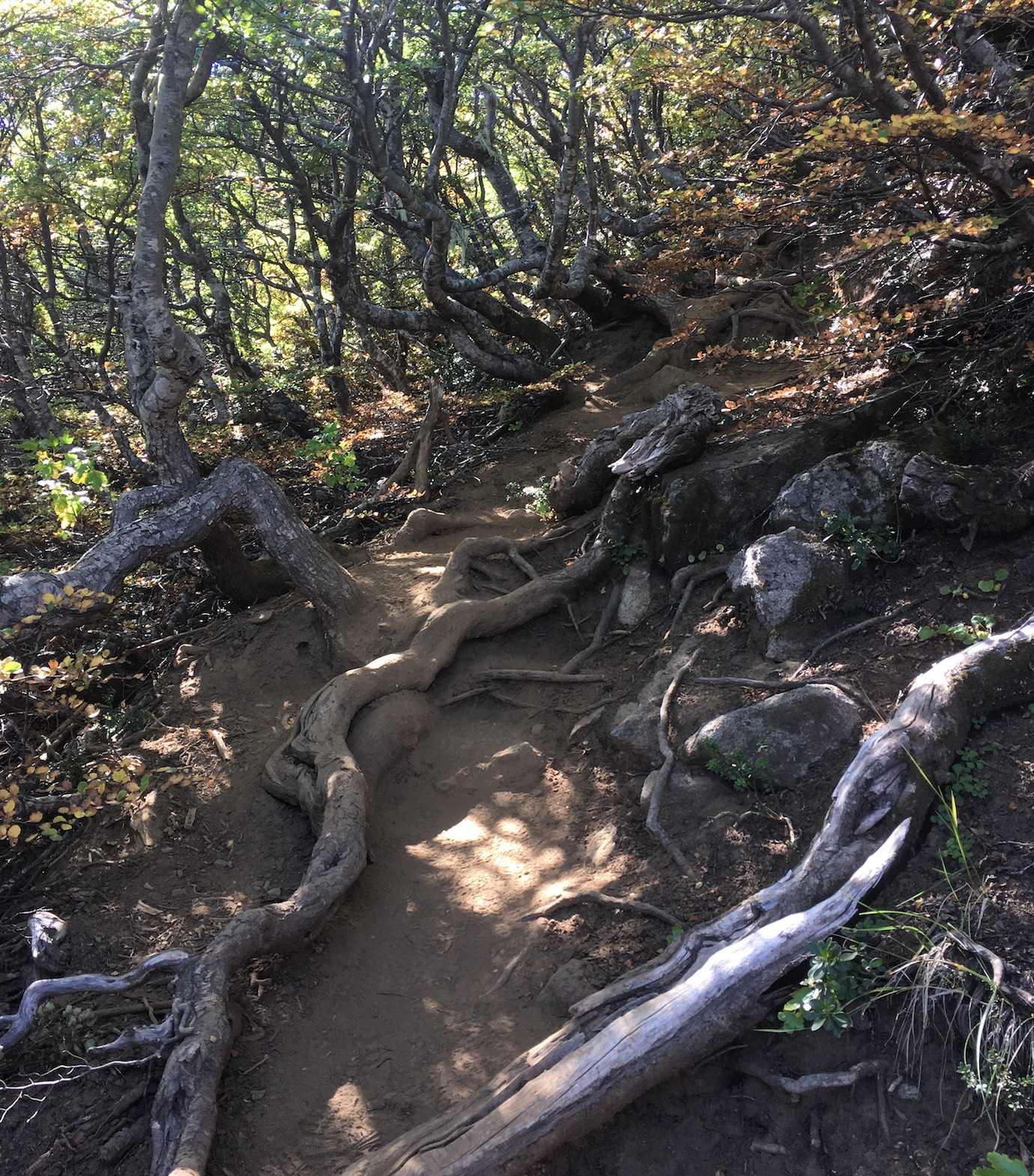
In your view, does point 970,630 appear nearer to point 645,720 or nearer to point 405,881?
point 645,720

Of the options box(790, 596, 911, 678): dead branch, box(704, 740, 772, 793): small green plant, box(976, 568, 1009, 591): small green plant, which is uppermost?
box(790, 596, 911, 678): dead branch

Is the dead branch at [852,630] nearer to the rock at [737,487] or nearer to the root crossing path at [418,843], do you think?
the root crossing path at [418,843]

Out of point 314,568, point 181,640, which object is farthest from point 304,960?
point 181,640

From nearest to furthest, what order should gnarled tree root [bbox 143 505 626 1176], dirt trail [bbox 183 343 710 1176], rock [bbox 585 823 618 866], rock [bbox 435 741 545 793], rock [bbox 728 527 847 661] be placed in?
gnarled tree root [bbox 143 505 626 1176] < dirt trail [bbox 183 343 710 1176] < rock [bbox 585 823 618 866] < rock [bbox 728 527 847 661] < rock [bbox 435 741 545 793]

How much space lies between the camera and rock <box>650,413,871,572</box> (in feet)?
20.7

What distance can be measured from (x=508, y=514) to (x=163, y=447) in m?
3.37

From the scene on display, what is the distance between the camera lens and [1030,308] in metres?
5.32

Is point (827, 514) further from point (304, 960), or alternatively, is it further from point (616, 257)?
point (616, 257)

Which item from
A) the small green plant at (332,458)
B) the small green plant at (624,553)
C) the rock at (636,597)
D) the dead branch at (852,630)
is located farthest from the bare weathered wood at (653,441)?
the dead branch at (852,630)

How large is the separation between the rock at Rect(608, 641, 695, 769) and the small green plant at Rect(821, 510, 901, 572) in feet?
3.85

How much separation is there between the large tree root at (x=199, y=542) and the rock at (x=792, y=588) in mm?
3400

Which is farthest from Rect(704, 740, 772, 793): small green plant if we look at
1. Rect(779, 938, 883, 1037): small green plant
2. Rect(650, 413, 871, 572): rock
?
Rect(650, 413, 871, 572): rock

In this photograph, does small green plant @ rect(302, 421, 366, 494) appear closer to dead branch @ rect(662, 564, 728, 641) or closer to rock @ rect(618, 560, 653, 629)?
rock @ rect(618, 560, 653, 629)

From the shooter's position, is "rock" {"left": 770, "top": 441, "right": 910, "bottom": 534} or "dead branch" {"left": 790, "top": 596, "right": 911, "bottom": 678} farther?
Answer: "rock" {"left": 770, "top": 441, "right": 910, "bottom": 534}
